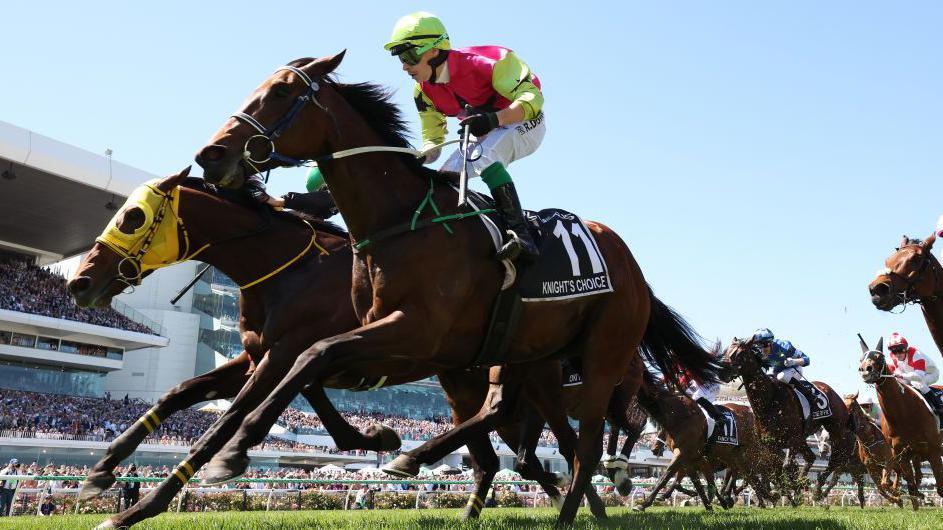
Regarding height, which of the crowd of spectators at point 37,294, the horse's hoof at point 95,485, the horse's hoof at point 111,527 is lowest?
the horse's hoof at point 111,527

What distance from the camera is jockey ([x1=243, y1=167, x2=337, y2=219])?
19.8 ft

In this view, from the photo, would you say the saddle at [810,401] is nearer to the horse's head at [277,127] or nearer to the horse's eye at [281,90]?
the horse's head at [277,127]

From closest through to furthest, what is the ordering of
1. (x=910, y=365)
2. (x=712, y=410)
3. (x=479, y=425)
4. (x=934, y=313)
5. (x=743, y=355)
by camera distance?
(x=479, y=425) → (x=934, y=313) → (x=743, y=355) → (x=910, y=365) → (x=712, y=410)

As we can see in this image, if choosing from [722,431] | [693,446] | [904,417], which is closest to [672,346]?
[904,417]

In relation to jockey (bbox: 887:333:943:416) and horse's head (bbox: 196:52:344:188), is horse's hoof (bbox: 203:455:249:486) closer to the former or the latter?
horse's head (bbox: 196:52:344:188)

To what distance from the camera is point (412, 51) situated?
14.8 ft

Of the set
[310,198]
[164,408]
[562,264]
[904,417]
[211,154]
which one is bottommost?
[164,408]

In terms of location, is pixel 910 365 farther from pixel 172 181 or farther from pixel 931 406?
pixel 172 181

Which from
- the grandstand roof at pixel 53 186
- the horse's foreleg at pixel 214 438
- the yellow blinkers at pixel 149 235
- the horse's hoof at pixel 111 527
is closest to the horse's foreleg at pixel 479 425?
the horse's foreleg at pixel 214 438

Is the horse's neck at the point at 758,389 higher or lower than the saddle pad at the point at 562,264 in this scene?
lower

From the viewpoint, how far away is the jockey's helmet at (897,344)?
11.3m

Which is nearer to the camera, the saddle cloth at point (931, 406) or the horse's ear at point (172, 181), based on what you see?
the horse's ear at point (172, 181)

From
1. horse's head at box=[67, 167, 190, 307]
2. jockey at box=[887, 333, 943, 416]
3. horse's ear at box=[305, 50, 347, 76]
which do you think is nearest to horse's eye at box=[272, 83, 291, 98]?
horse's ear at box=[305, 50, 347, 76]

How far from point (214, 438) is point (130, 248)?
1665 mm
